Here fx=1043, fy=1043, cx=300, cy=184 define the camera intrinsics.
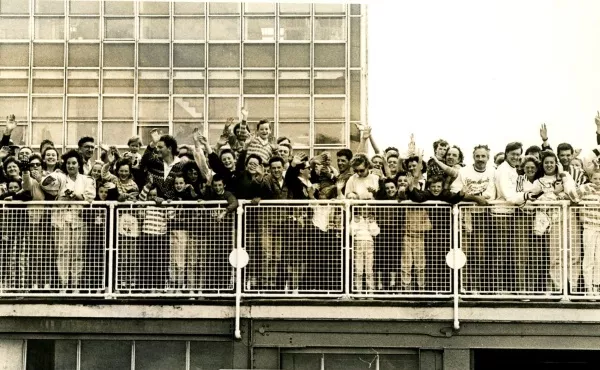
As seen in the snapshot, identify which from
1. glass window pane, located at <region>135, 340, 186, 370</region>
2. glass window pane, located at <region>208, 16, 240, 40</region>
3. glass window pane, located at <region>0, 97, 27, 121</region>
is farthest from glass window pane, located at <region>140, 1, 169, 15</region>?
glass window pane, located at <region>135, 340, 186, 370</region>

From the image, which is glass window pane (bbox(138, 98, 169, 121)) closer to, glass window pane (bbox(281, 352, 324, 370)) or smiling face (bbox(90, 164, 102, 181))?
smiling face (bbox(90, 164, 102, 181))

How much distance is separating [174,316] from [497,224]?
164 inches

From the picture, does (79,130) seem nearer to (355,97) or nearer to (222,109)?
(222,109)

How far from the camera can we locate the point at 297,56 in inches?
814

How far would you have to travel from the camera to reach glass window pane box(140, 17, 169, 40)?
2114 centimetres

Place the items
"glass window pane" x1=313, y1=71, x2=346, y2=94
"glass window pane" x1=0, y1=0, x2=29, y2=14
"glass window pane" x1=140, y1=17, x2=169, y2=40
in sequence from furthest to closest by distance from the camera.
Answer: "glass window pane" x1=0, y1=0, x2=29, y2=14
"glass window pane" x1=140, y1=17, x2=169, y2=40
"glass window pane" x1=313, y1=71, x2=346, y2=94

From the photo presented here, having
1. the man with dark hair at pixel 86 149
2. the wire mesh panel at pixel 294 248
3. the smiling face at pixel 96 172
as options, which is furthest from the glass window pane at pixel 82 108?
the wire mesh panel at pixel 294 248

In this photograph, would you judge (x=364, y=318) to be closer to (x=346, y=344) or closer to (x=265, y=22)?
(x=346, y=344)

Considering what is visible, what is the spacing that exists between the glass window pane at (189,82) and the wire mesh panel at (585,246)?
32.8ft

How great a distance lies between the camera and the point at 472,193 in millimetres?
12828

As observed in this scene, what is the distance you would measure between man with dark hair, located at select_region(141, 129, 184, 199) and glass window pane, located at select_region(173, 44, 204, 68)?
796 centimetres

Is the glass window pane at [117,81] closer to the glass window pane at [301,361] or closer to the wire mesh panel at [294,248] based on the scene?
the wire mesh panel at [294,248]

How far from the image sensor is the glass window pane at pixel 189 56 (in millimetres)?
20953

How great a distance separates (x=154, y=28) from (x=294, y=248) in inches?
384
